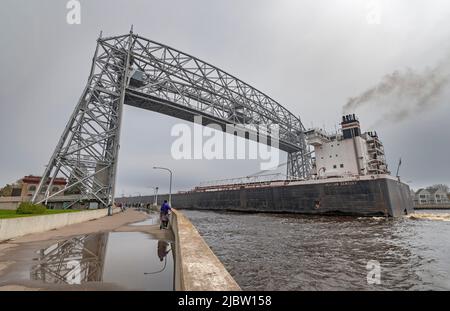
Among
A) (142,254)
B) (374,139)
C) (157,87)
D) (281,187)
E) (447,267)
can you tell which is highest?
(157,87)

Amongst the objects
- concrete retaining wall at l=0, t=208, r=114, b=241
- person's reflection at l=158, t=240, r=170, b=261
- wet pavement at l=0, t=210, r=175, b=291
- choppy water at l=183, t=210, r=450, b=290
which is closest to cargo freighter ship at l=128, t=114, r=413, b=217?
choppy water at l=183, t=210, r=450, b=290

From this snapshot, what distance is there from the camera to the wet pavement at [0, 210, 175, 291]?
145 inches

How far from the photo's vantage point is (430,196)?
73812mm

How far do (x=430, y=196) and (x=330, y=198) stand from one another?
259 feet

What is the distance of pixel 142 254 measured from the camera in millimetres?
5941

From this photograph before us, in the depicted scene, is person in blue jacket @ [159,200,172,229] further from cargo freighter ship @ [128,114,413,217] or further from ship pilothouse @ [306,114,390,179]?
ship pilothouse @ [306,114,390,179]

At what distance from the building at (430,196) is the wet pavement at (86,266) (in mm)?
90750

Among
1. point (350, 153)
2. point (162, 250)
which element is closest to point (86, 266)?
point (162, 250)

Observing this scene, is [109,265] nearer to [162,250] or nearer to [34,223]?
[162,250]

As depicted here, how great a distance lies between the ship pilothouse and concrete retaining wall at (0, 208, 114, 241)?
26861mm
